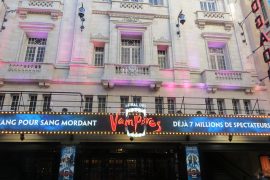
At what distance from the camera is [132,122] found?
11.2m

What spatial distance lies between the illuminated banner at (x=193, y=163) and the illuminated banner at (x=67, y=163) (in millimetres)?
5282

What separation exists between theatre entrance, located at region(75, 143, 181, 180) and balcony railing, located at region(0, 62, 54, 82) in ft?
16.3

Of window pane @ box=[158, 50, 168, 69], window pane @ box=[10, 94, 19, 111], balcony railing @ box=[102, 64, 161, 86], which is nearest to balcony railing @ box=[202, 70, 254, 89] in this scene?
window pane @ box=[158, 50, 168, 69]

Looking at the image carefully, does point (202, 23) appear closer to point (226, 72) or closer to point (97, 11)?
point (226, 72)

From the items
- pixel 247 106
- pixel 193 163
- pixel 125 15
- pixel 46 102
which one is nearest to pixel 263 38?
pixel 247 106

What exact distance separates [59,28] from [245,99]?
505 inches

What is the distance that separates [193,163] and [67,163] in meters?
5.75

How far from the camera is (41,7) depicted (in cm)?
1659

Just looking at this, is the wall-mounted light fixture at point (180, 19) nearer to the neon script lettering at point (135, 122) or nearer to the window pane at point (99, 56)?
the window pane at point (99, 56)

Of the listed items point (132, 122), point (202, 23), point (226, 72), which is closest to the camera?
point (132, 122)

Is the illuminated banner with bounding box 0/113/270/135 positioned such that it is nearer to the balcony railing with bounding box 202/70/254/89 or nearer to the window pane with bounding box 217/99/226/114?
the window pane with bounding box 217/99/226/114

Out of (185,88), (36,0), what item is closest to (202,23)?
(185,88)

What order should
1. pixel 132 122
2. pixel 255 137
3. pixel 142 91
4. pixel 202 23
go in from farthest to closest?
1. pixel 202 23
2. pixel 142 91
3. pixel 255 137
4. pixel 132 122

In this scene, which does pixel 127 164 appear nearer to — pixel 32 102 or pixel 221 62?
pixel 32 102
